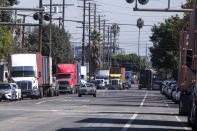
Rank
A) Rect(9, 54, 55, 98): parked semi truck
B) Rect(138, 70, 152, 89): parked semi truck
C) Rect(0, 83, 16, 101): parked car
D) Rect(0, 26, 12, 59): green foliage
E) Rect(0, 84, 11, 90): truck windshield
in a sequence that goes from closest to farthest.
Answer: Rect(0, 83, 16, 101): parked car
Rect(0, 84, 11, 90): truck windshield
Rect(9, 54, 55, 98): parked semi truck
Rect(0, 26, 12, 59): green foliage
Rect(138, 70, 152, 89): parked semi truck

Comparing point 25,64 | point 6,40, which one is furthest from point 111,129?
point 6,40

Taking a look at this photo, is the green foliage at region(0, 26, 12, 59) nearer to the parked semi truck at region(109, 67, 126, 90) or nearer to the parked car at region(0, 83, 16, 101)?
the parked car at region(0, 83, 16, 101)

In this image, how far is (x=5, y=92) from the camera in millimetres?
Result: 50281

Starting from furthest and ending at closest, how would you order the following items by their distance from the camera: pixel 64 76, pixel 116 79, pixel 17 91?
pixel 116 79 → pixel 64 76 → pixel 17 91

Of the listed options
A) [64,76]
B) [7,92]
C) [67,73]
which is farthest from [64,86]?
[7,92]

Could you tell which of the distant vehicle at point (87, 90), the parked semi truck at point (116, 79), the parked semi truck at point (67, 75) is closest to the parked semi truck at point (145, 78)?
the parked semi truck at point (116, 79)

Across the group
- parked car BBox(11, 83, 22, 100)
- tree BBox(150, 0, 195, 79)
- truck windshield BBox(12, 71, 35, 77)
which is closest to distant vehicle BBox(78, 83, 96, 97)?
truck windshield BBox(12, 71, 35, 77)

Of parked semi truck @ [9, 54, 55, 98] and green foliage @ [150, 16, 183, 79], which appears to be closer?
parked semi truck @ [9, 54, 55, 98]

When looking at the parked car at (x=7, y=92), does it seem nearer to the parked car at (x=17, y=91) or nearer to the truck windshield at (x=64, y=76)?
the parked car at (x=17, y=91)

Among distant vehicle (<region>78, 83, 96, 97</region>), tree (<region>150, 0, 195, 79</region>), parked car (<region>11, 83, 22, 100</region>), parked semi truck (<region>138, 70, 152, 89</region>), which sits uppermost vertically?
tree (<region>150, 0, 195, 79</region>)

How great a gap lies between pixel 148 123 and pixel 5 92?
1024 inches

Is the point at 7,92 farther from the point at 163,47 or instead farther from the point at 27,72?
the point at 163,47

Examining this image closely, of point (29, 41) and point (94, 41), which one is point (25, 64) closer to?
point (29, 41)

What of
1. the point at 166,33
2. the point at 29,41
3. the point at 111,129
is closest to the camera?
the point at 111,129
